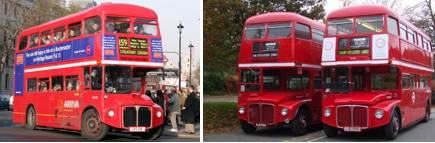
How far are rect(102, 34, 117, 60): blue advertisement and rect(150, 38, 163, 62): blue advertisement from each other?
1.22 metres

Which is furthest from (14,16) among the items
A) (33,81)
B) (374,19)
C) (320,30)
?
(374,19)

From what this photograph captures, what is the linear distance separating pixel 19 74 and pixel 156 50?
7.85 meters

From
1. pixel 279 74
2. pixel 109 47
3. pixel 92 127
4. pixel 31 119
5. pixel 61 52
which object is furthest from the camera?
pixel 31 119

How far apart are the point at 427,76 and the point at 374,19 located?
25.8ft

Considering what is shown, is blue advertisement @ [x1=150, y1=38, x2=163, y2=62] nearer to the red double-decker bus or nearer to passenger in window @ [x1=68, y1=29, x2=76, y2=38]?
passenger in window @ [x1=68, y1=29, x2=76, y2=38]

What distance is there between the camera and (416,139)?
16.2m

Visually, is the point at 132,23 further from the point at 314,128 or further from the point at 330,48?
the point at 314,128

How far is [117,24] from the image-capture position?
1619 cm

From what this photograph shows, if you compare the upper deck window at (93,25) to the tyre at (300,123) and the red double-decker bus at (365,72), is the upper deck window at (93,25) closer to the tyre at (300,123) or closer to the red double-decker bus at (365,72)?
the tyre at (300,123)

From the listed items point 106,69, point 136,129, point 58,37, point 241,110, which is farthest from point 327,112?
point 58,37

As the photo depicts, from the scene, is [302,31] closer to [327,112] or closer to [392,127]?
[327,112]

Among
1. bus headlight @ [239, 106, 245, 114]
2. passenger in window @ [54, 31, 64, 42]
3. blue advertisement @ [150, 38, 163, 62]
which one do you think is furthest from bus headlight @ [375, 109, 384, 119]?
passenger in window @ [54, 31, 64, 42]

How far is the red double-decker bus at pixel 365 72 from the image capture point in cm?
1565

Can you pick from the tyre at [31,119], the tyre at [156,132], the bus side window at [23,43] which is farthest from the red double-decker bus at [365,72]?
the bus side window at [23,43]
